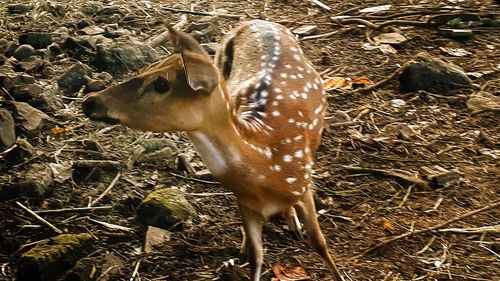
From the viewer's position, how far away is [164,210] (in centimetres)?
419

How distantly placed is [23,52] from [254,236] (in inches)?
125

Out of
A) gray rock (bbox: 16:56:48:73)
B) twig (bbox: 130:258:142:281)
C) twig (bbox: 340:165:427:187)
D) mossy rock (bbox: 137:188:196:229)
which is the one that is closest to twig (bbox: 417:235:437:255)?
twig (bbox: 340:165:427:187)

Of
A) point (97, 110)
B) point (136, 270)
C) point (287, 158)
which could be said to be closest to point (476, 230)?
point (287, 158)

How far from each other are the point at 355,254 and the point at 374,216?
1.20 feet

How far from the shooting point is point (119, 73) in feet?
19.1

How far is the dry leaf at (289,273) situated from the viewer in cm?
381

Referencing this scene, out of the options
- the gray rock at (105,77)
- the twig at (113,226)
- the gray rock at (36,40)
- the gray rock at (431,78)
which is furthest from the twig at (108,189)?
the gray rock at (431,78)

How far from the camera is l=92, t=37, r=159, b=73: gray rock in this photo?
585cm

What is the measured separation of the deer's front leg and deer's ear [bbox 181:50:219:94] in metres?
0.69

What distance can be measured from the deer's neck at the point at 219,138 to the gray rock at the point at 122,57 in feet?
8.93

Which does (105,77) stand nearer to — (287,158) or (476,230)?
(287,158)

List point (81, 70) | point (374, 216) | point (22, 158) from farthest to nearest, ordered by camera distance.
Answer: point (81, 70)
point (22, 158)
point (374, 216)

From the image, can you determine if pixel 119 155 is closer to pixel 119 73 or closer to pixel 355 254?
pixel 119 73

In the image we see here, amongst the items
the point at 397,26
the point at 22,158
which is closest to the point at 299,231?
the point at 22,158
